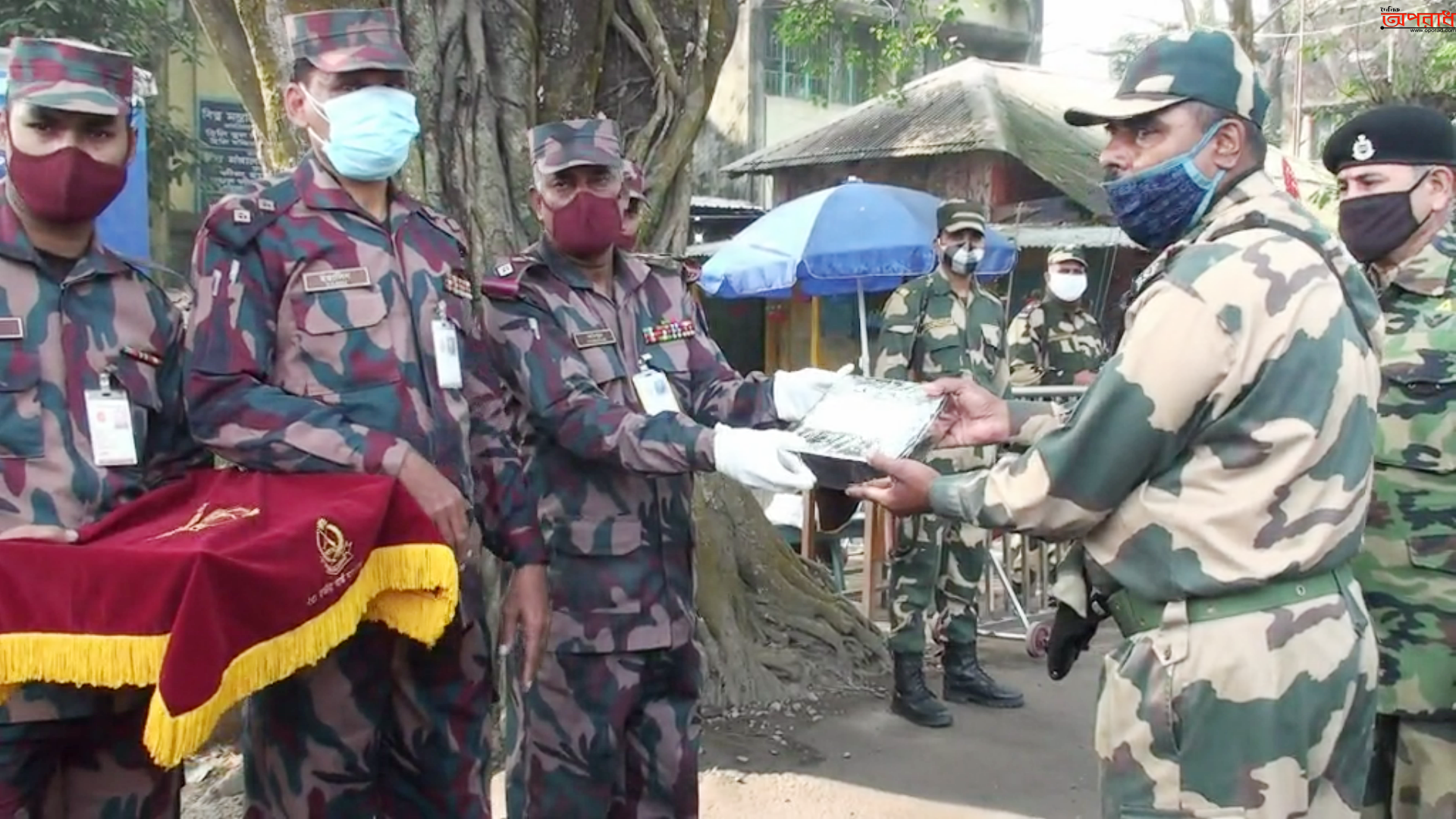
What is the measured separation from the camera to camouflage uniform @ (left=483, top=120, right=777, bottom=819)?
10.6ft

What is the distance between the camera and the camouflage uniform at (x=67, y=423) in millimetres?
2492

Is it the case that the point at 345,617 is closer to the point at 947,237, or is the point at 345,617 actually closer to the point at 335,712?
the point at 335,712

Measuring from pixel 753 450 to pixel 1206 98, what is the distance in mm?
1177

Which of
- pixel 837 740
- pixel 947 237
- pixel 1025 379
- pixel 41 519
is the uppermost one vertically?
pixel 947 237

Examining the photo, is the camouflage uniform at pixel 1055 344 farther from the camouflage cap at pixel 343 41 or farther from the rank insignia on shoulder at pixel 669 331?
the camouflage cap at pixel 343 41

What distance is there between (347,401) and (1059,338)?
21.9 ft

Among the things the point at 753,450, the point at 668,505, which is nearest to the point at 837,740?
the point at 668,505

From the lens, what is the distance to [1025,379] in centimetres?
853

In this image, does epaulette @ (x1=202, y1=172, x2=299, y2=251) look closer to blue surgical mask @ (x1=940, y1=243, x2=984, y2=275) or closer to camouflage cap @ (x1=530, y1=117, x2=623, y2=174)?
camouflage cap @ (x1=530, y1=117, x2=623, y2=174)

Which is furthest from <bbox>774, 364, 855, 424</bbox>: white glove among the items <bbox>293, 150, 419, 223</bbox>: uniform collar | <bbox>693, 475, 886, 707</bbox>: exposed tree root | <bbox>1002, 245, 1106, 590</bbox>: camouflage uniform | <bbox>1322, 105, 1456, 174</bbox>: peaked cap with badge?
<bbox>1002, 245, 1106, 590</bbox>: camouflage uniform

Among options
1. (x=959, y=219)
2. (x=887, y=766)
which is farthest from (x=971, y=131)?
(x=887, y=766)

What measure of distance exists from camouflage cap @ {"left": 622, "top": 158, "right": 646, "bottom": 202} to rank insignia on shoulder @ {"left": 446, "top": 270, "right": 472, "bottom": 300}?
4.47ft

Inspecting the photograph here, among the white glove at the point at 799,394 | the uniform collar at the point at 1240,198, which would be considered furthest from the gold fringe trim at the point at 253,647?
the uniform collar at the point at 1240,198

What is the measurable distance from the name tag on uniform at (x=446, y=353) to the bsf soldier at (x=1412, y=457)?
2202mm
